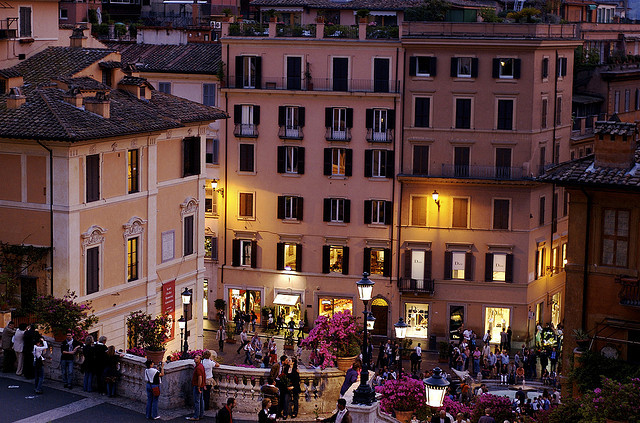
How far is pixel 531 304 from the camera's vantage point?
68.4 metres

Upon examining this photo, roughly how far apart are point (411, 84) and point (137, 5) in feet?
133

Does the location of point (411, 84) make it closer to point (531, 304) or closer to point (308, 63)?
point (308, 63)

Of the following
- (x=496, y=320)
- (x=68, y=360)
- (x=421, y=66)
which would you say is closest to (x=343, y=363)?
(x=68, y=360)

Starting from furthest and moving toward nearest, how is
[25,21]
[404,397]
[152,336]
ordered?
[25,21], [152,336], [404,397]

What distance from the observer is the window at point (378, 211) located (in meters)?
69.2

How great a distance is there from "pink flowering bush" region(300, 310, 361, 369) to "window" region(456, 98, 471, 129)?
33510mm

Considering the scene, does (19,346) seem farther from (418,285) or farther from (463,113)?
(463,113)

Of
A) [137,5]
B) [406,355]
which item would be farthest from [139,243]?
[137,5]

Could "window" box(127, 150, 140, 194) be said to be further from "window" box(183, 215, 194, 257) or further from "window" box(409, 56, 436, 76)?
"window" box(409, 56, 436, 76)

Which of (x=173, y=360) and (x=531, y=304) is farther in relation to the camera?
(x=531, y=304)

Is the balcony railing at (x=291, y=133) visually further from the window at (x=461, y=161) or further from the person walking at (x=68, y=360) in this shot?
the person walking at (x=68, y=360)

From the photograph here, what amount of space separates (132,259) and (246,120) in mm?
22673

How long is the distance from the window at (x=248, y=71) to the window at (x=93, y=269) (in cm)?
2551

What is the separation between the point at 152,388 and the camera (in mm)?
A: 32719
